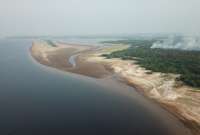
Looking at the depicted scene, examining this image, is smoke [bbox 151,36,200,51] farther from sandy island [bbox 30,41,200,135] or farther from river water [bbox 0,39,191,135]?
river water [bbox 0,39,191,135]

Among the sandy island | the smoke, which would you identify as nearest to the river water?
the sandy island

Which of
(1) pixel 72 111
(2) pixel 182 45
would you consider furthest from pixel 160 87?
(2) pixel 182 45

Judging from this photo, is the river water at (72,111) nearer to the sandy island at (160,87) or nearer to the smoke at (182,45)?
the sandy island at (160,87)

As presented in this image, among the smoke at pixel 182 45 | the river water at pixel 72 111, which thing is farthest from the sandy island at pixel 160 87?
the smoke at pixel 182 45

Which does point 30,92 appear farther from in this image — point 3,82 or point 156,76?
point 156,76

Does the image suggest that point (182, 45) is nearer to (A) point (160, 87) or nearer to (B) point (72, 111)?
(A) point (160, 87)

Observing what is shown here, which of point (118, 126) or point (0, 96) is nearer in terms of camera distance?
point (118, 126)

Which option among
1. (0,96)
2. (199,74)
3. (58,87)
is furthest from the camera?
(199,74)

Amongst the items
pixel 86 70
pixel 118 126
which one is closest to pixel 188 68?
pixel 86 70
